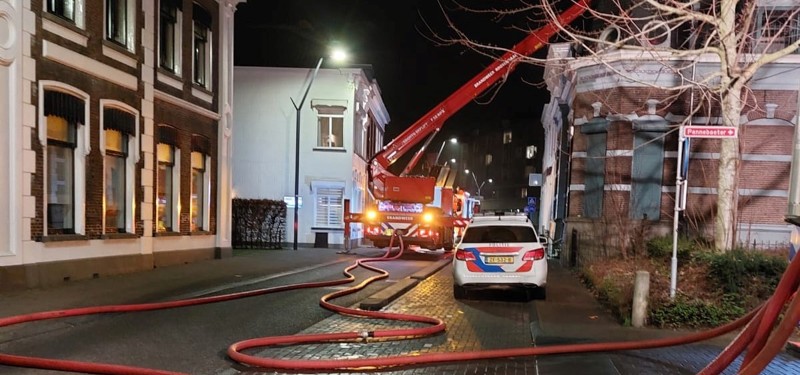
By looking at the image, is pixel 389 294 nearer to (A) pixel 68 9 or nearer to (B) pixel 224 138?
(A) pixel 68 9

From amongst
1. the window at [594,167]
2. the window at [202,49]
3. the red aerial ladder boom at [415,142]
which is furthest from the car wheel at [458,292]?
the window at [202,49]

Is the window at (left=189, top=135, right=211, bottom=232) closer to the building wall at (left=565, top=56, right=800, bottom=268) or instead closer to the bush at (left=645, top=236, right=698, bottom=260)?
the building wall at (left=565, top=56, right=800, bottom=268)

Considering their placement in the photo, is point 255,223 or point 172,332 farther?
point 255,223

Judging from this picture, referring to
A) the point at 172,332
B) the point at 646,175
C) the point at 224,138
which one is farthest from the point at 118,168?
the point at 646,175

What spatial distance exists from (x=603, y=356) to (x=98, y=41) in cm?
1185

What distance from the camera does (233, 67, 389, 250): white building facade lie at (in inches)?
973

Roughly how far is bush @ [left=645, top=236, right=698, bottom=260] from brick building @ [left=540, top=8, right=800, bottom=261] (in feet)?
2.97

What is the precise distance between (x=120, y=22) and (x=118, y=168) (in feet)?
11.5

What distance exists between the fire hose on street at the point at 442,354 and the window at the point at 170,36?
28.0ft

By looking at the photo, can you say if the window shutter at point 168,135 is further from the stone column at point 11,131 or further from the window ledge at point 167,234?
the stone column at point 11,131

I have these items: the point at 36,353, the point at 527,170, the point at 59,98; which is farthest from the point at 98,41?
the point at 527,170

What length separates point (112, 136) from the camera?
1238 cm

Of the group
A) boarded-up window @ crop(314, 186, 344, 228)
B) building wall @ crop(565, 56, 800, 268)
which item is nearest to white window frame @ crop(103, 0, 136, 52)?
building wall @ crop(565, 56, 800, 268)

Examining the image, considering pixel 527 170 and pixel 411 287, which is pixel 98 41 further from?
pixel 527 170
